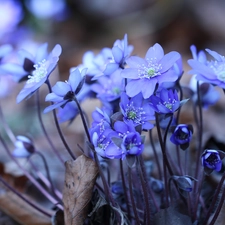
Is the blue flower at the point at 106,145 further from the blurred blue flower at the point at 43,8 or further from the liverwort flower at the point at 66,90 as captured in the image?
the blurred blue flower at the point at 43,8

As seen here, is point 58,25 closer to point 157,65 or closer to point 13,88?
point 13,88

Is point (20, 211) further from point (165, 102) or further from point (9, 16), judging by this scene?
point (9, 16)

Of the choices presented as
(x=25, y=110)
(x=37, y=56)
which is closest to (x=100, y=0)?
(x=25, y=110)

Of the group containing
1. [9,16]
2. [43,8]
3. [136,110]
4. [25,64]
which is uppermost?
[25,64]

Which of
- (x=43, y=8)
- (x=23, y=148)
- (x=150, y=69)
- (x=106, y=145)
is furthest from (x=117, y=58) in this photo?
(x=43, y=8)

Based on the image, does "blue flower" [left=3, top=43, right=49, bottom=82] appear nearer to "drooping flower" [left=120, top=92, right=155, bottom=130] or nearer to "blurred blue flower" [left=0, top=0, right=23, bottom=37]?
"drooping flower" [left=120, top=92, right=155, bottom=130]

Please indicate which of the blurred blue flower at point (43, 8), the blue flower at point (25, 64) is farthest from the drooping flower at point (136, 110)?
the blurred blue flower at point (43, 8)

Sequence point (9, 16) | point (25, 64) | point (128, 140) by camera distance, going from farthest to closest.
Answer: point (9, 16)
point (25, 64)
point (128, 140)
